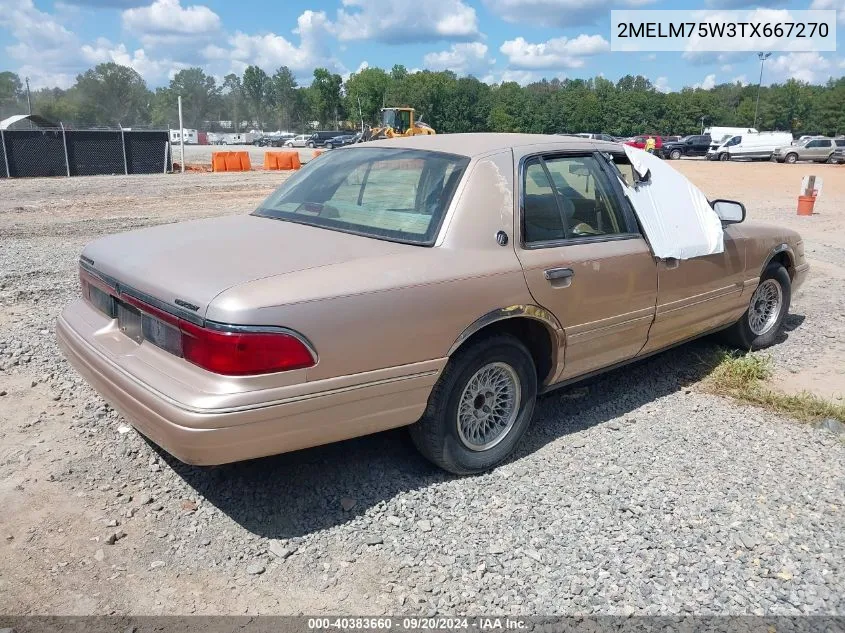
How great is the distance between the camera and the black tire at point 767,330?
18.8ft

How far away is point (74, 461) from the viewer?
3.74 meters

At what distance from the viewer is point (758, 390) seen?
4980 millimetres

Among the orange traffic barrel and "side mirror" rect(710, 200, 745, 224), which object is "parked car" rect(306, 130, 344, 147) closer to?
the orange traffic barrel

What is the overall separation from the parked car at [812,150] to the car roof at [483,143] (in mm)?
44659

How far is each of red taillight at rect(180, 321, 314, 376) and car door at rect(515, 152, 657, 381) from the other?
1365 mm

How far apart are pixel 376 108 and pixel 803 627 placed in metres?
105

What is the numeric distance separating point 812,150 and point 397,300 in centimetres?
4696

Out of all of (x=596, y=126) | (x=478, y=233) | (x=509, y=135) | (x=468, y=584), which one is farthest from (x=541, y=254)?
(x=596, y=126)

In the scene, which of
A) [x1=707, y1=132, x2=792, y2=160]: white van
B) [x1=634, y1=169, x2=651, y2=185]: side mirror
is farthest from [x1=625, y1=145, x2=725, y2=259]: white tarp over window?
[x1=707, y1=132, x2=792, y2=160]: white van

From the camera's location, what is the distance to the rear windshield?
3.56 metres

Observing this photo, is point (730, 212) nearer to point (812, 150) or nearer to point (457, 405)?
point (457, 405)

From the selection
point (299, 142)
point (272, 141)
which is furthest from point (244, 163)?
point (272, 141)

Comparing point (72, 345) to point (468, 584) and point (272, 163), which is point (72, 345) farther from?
point (272, 163)

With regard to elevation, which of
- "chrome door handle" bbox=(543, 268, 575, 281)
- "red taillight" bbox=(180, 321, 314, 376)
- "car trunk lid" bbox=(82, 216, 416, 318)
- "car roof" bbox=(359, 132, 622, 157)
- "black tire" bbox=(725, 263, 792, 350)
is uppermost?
"car roof" bbox=(359, 132, 622, 157)
